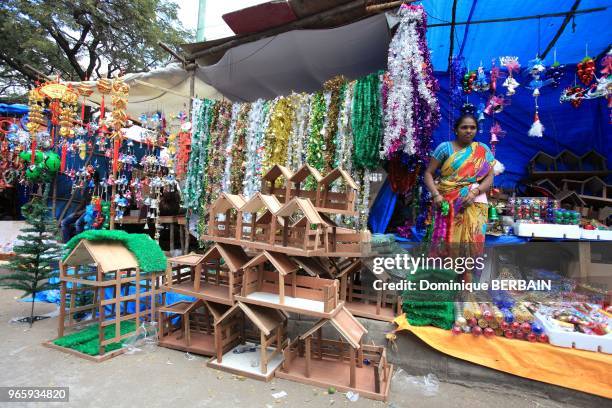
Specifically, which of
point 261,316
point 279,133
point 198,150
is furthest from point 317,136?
point 261,316

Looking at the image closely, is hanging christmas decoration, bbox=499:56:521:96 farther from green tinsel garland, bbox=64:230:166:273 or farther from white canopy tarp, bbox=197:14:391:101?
green tinsel garland, bbox=64:230:166:273

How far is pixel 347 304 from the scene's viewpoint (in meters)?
3.54

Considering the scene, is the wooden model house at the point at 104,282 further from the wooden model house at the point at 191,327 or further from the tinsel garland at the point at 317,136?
the tinsel garland at the point at 317,136

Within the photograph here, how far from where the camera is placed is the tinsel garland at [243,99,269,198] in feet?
17.0

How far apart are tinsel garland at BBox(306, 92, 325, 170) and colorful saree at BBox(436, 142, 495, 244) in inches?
69.4

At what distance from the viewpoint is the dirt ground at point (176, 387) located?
2.55 meters

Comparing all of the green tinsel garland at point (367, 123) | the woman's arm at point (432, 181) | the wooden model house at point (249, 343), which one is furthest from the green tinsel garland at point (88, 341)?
the woman's arm at point (432, 181)

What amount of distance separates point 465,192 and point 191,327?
3.32m

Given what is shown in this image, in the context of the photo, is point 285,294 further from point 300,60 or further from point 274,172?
point 300,60

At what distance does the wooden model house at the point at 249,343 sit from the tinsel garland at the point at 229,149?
101 inches

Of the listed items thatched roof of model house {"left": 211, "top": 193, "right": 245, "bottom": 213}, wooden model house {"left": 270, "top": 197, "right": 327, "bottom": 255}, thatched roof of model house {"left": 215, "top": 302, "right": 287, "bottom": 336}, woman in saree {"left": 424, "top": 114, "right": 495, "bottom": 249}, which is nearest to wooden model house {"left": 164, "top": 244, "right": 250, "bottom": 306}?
thatched roof of model house {"left": 215, "top": 302, "right": 287, "bottom": 336}

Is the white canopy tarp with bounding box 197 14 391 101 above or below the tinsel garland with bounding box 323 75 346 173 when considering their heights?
above

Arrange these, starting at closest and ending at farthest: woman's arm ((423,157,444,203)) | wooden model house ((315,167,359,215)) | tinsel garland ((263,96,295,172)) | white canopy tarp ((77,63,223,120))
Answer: wooden model house ((315,167,359,215)) < woman's arm ((423,157,444,203)) < tinsel garland ((263,96,295,172)) < white canopy tarp ((77,63,223,120))

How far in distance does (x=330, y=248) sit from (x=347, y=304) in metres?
0.75
